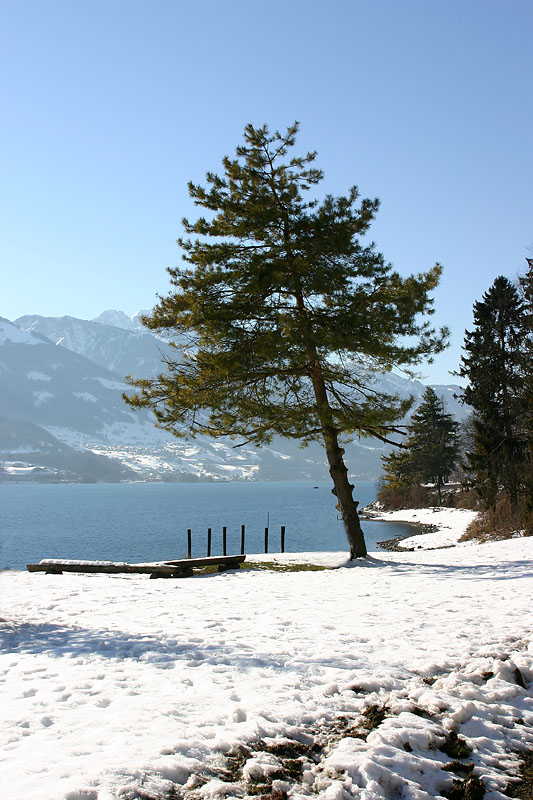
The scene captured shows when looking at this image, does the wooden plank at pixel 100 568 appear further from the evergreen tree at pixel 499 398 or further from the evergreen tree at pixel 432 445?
the evergreen tree at pixel 432 445

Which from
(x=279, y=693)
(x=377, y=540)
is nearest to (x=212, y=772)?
(x=279, y=693)

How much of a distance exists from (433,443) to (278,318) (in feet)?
182

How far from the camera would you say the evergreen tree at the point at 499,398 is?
35438 mm

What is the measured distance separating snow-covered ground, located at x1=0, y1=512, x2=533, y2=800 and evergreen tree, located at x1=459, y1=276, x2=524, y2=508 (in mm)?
27805

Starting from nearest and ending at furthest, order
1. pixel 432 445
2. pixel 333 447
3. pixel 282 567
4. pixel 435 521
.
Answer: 1. pixel 333 447
2. pixel 282 567
3. pixel 435 521
4. pixel 432 445

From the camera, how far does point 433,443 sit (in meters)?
67.9

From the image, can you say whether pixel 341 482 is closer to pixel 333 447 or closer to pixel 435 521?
pixel 333 447

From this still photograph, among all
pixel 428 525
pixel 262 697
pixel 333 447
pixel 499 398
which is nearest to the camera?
pixel 262 697

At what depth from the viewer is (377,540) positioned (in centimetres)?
4734

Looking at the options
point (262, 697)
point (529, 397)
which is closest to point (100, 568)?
point (262, 697)

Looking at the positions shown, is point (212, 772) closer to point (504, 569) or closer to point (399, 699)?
point (399, 699)

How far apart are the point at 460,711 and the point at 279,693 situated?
1.54 meters

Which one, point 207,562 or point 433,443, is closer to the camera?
point 207,562

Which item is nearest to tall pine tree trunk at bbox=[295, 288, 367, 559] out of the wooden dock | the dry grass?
the wooden dock
